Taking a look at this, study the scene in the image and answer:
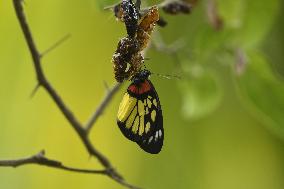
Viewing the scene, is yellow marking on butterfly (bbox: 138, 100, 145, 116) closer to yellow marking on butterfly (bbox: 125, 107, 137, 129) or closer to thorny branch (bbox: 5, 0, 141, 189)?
yellow marking on butterfly (bbox: 125, 107, 137, 129)

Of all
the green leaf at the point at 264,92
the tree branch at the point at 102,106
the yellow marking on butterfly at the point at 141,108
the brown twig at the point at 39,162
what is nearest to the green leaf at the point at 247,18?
the green leaf at the point at 264,92

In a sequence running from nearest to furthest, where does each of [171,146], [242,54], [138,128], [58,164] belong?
[138,128], [58,164], [242,54], [171,146]

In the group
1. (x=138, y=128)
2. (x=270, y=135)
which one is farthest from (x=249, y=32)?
(x=270, y=135)

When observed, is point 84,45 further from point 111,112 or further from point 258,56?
point 258,56

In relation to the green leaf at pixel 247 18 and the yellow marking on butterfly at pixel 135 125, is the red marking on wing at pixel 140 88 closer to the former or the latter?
the yellow marking on butterfly at pixel 135 125

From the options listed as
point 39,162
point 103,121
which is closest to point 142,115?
point 39,162

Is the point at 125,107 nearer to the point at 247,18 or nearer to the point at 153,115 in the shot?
the point at 153,115
